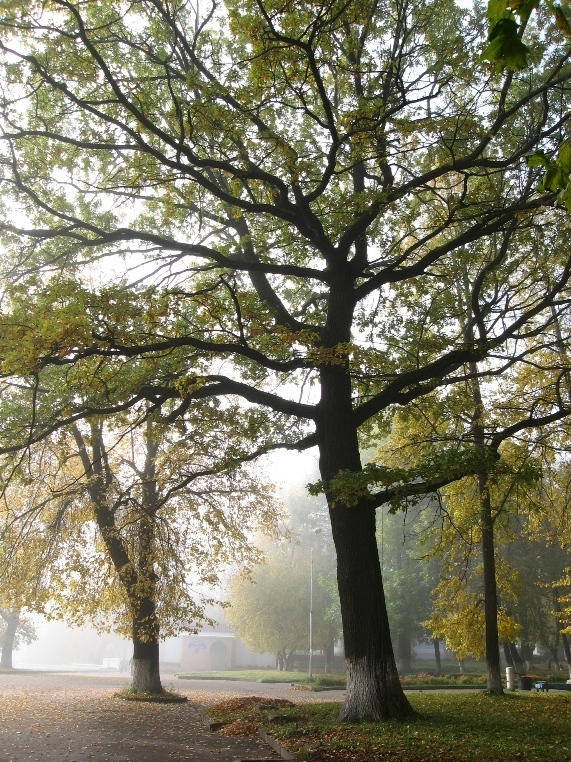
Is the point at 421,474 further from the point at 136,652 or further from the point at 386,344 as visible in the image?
the point at 136,652

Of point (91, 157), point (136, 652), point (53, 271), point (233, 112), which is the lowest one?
point (136, 652)

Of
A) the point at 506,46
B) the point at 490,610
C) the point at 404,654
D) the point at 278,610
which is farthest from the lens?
the point at 278,610

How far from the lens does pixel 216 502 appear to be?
19438mm

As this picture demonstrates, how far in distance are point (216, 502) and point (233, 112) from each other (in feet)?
42.4

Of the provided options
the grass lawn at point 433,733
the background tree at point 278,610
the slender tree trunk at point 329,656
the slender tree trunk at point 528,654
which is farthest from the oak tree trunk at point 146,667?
the slender tree trunk at point 329,656

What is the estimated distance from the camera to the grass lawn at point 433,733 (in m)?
7.11

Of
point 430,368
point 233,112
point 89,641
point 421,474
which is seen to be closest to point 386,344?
point 430,368

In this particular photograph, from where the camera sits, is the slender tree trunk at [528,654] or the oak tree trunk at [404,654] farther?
the oak tree trunk at [404,654]

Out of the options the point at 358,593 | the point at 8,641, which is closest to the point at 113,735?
the point at 358,593

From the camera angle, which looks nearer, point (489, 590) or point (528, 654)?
point (489, 590)

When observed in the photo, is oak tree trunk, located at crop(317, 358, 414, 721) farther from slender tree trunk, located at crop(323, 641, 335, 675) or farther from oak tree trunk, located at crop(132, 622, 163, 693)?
slender tree trunk, located at crop(323, 641, 335, 675)

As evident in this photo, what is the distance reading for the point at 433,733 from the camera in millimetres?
8383

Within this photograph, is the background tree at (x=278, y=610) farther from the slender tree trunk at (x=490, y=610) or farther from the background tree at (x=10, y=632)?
the slender tree trunk at (x=490, y=610)

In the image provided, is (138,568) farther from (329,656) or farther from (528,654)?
(329,656)
